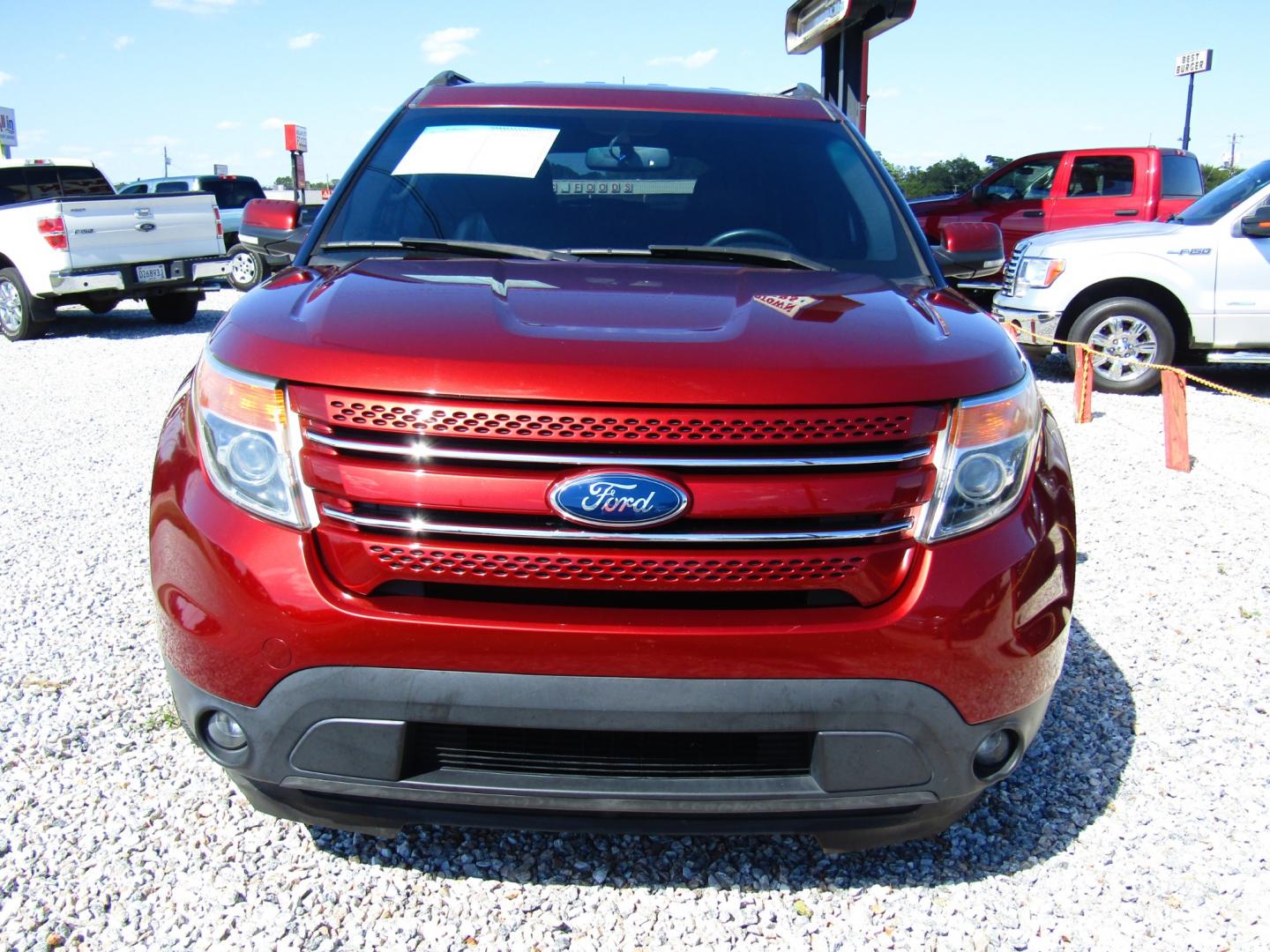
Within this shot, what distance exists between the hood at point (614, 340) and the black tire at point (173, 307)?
11.9 meters

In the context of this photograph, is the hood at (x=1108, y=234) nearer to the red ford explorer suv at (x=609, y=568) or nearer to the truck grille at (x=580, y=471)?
the red ford explorer suv at (x=609, y=568)

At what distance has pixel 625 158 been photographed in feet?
10.4

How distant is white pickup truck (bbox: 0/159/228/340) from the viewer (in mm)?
11164

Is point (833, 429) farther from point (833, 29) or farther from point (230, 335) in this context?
point (833, 29)

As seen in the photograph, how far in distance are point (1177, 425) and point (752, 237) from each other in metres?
4.51

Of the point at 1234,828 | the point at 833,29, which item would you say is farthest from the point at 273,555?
the point at 833,29

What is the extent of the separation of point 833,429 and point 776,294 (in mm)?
587

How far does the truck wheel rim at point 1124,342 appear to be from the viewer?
341 inches

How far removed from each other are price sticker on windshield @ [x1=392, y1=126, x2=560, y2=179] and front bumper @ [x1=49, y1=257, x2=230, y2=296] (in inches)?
384

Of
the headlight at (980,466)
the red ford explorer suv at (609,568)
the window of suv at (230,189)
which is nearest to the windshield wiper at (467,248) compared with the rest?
the red ford explorer suv at (609,568)

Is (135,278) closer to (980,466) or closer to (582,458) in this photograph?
(582,458)

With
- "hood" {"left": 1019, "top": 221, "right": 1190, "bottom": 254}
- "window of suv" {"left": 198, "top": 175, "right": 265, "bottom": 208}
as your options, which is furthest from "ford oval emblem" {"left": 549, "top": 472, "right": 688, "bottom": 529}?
"window of suv" {"left": 198, "top": 175, "right": 265, "bottom": 208}

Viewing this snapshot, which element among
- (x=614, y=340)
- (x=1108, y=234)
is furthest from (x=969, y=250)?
(x=1108, y=234)

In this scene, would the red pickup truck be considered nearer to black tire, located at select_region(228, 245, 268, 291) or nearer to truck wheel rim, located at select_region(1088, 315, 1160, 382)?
truck wheel rim, located at select_region(1088, 315, 1160, 382)
